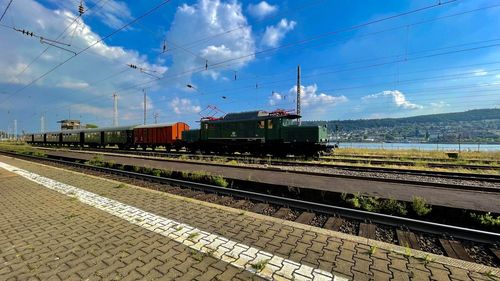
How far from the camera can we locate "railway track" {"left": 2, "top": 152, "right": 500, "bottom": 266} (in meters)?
3.71

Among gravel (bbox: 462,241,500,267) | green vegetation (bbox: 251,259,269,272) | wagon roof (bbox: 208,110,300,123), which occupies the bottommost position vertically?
gravel (bbox: 462,241,500,267)

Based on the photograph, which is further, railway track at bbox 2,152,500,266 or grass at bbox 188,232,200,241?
grass at bbox 188,232,200,241

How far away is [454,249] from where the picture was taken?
3.66 m

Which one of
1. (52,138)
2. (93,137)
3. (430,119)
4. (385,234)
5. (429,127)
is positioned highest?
(430,119)

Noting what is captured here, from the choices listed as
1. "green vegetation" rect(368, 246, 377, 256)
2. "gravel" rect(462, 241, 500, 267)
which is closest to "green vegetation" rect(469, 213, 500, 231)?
"gravel" rect(462, 241, 500, 267)

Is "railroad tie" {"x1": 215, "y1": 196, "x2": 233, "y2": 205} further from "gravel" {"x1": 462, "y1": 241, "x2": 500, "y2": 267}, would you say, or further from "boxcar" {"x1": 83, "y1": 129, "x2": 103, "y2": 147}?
"boxcar" {"x1": 83, "y1": 129, "x2": 103, "y2": 147}

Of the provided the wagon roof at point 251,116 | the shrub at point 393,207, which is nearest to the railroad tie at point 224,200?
the shrub at point 393,207

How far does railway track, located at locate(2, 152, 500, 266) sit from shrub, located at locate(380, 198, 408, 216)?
2.83 feet

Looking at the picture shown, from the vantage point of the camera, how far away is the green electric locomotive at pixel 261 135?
1675 cm

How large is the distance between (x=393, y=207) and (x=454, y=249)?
177 centimetres

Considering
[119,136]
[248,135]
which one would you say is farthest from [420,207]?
[119,136]

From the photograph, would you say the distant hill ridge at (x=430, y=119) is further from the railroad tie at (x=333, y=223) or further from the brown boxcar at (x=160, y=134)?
the railroad tie at (x=333, y=223)

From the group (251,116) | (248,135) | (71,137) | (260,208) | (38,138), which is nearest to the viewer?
(260,208)

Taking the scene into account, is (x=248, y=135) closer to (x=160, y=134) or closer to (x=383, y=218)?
(x=160, y=134)
